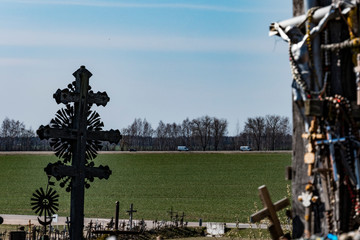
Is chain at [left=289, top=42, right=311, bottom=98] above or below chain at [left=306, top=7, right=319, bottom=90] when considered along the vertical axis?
below

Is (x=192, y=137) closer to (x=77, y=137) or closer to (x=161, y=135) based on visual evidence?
(x=161, y=135)

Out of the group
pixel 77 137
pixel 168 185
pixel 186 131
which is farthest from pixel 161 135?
pixel 77 137

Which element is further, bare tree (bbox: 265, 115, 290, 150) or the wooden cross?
bare tree (bbox: 265, 115, 290, 150)

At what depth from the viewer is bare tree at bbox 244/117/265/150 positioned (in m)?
139

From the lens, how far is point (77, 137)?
46.7 ft

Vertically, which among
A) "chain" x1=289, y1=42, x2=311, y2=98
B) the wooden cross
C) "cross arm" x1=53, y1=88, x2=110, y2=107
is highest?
"cross arm" x1=53, y1=88, x2=110, y2=107

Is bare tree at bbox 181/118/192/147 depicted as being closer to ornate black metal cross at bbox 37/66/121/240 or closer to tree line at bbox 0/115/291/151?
tree line at bbox 0/115/291/151

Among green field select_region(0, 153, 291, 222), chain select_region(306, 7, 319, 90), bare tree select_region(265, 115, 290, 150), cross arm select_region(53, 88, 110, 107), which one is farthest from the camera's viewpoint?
bare tree select_region(265, 115, 290, 150)

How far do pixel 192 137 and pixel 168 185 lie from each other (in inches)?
3563

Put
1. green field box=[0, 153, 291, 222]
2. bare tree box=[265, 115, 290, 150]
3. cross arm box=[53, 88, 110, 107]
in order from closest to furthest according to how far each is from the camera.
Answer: cross arm box=[53, 88, 110, 107], green field box=[0, 153, 291, 222], bare tree box=[265, 115, 290, 150]

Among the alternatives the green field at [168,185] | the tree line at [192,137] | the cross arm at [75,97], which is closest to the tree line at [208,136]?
the tree line at [192,137]

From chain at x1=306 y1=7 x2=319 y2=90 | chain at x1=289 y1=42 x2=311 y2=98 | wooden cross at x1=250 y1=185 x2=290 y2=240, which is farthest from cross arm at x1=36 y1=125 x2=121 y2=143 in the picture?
chain at x1=306 y1=7 x2=319 y2=90

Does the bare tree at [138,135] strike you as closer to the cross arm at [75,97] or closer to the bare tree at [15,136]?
the bare tree at [15,136]

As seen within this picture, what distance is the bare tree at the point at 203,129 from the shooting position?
14638 cm
